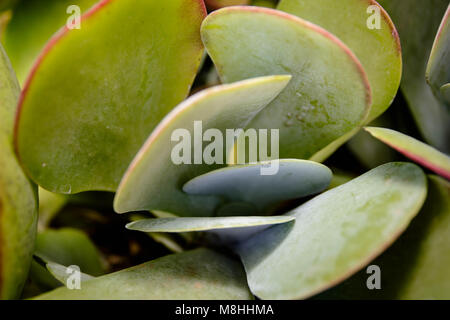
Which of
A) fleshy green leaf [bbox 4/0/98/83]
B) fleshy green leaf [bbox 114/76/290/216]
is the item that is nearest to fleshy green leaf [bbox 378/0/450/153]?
Answer: fleshy green leaf [bbox 114/76/290/216]

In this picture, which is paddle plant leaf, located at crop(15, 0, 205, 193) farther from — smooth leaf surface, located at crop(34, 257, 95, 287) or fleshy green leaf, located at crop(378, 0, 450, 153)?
fleshy green leaf, located at crop(378, 0, 450, 153)

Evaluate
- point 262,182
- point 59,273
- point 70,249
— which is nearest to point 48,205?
point 70,249

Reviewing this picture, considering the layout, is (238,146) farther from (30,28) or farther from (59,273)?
(30,28)

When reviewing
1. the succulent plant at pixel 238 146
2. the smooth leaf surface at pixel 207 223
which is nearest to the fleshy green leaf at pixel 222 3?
the succulent plant at pixel 238 146

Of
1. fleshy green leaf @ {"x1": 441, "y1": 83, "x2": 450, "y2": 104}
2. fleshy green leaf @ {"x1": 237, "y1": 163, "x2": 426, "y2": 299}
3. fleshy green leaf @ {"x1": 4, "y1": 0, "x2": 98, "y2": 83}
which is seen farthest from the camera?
fleshy green leaf @ {"x1": 4, "y1": 0, "x2": 98, "y2": 83}
